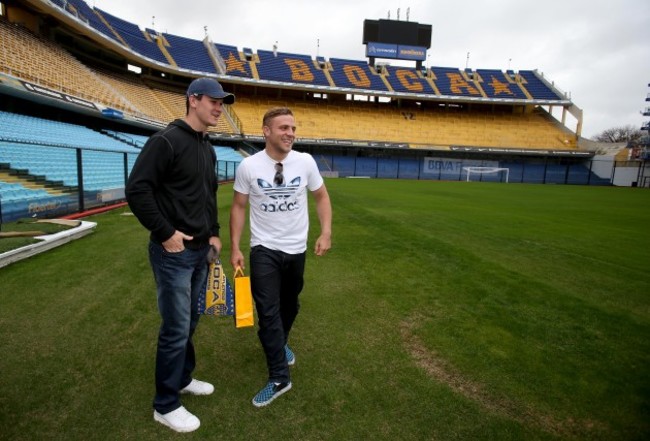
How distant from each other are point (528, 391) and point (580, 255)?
527cm

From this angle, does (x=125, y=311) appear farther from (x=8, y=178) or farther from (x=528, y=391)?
(x=8, y=178)

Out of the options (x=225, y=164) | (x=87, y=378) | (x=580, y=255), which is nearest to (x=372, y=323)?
(x=87, y=378)

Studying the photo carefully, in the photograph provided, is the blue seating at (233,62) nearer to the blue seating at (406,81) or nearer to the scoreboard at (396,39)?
the scoreboard at (396,39)

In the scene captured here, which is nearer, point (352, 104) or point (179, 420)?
point (179, 420)

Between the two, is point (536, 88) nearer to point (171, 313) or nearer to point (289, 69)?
point (289, 69)

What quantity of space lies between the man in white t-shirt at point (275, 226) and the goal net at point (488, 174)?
47.3 meters

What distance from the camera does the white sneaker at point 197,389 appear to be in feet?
9.00

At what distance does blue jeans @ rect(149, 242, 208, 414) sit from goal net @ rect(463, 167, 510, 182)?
158ft

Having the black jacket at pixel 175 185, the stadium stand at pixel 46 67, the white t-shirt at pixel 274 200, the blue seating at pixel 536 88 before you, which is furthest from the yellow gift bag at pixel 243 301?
the blue seating at pixel 536 88

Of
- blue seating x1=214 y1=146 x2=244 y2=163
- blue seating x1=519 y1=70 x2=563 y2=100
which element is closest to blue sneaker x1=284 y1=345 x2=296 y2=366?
blue seating x1=214 y1=146 x2=244 y2=163

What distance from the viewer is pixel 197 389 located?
275cm

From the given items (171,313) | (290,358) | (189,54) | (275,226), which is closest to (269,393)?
(290,358)

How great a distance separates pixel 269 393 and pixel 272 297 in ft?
2.15

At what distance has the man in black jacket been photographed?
2.25 m
